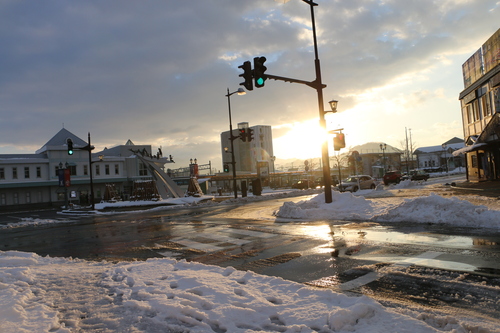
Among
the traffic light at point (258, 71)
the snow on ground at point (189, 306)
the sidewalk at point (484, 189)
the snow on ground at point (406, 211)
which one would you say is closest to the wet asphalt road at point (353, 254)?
the snow on ground at point (189, 306)

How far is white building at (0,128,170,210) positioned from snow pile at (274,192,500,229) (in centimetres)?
4177

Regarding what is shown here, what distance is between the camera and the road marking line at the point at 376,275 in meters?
4.99

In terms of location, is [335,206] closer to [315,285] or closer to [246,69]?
[246,69]

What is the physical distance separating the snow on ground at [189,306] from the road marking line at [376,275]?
721 millimetres

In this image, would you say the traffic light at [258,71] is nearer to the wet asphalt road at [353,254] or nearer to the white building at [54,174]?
the wet asphalt road at [353,254]

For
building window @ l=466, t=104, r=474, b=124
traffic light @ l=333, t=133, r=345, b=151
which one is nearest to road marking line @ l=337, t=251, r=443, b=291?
traffic light @ l=333, t=133, r=345, b=151

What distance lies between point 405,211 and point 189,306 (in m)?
9.64

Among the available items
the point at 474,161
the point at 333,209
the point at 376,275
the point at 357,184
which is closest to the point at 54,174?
the point at 357,184

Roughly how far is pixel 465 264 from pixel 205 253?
5.20m

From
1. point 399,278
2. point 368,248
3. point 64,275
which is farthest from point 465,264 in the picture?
Result: point 64,275

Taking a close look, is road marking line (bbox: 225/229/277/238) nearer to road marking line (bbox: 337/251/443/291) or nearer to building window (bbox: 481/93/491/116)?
road marking line (bbox: 337/251/443/291)

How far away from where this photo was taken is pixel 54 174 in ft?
195

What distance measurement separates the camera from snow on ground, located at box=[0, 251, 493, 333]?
3.49 m

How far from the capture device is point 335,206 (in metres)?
15.4
